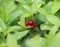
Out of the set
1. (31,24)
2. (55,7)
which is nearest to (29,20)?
(31,24)

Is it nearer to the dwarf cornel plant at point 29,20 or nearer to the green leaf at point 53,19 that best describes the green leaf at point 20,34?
the dwarf cornel plant at point 29,20

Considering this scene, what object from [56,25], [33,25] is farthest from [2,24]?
[56,25]

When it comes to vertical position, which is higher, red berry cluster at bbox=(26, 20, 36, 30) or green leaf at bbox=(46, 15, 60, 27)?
green leaf at bbox=(46, 15, 60, 27)

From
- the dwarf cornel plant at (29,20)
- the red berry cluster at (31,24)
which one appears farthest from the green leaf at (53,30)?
the red berry cluster at (31,24)

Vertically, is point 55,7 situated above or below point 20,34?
above

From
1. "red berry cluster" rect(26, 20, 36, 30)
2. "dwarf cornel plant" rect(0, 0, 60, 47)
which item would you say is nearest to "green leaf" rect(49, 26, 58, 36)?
"dwarf cornel plant" rect(0, 0, 60, 47)

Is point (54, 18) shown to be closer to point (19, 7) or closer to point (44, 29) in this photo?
point (44, 29)

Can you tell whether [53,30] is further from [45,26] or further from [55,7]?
[55,7]

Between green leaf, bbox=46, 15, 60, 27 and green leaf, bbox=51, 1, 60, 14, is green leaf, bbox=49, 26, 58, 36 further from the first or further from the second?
green leaf, bbox=51, 1, 60, 14
